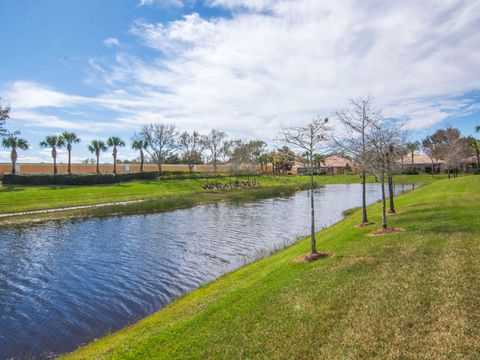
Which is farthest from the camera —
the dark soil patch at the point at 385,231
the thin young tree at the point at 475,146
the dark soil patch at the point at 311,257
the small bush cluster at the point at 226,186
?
the thin young tree at the point at 475,146

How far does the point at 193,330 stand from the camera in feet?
27.5

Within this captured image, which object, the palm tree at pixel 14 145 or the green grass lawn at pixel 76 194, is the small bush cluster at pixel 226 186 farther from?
the palm tree at pixel 14 145

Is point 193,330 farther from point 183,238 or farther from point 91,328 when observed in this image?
point 183,238

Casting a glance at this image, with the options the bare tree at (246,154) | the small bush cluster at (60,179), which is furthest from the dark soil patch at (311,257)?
the bare tree at (246,154)

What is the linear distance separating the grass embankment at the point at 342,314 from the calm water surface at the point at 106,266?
2.04 metres

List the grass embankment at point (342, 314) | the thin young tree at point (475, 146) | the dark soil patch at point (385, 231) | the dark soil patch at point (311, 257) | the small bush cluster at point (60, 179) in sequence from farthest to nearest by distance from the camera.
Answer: the thin young tree at point (475, 146)
the small bush cluster at point (60, 179)
the dark soil patch at point (385, 231)
the dark soil patch at point (311, 257)
the grass embankment at point (342, 314)

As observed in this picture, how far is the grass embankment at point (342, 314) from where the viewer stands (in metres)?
6.54

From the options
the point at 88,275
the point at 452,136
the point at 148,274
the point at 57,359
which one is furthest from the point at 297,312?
the point at 452,136

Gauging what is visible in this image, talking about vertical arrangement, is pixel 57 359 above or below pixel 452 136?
below

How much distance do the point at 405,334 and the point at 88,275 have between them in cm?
1511

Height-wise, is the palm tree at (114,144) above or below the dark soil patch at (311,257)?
above

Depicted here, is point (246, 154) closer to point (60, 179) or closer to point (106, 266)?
point (60, 179)

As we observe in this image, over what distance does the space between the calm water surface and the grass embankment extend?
204cm

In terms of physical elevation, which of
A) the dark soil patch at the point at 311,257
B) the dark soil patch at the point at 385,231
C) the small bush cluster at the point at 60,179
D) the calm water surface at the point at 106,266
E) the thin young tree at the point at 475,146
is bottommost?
the calm water surface at the point at 106,266
